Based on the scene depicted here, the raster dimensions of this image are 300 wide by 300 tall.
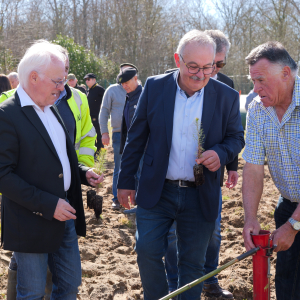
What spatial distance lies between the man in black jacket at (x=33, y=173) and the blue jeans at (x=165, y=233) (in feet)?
1.97

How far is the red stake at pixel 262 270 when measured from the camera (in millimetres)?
1992

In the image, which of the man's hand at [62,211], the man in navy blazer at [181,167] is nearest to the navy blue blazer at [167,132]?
the man in navy blazer at [181,167]

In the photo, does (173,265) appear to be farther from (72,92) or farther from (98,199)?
(72,92)

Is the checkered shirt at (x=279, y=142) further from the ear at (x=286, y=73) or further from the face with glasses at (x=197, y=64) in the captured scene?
the face with glasses at (x=197, y=64)

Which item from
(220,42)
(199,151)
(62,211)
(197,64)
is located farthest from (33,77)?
(220,42)

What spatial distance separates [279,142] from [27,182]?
1663 mm

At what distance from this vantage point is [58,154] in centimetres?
239

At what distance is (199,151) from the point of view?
2.56 metres

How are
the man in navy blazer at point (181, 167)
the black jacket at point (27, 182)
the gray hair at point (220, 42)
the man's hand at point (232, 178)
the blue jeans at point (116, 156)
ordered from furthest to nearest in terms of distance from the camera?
the blue jeans at point (116, 156) < the gray hair at point (220, 42) < the man's hand at point (232, 178) < the man in navy blazer at point (181, 167) < the black jacket at point (27, 182)

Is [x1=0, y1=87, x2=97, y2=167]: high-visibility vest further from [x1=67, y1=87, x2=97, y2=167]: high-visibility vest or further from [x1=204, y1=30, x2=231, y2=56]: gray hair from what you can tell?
[x1=204, y1=30, x2=231, y2=56]: gray hair

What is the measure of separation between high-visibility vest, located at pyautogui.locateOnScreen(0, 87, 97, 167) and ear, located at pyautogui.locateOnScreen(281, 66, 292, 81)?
1.59 metres

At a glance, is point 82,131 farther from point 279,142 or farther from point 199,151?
point 279,142

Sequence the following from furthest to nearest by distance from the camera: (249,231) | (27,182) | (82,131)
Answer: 1. (82,131)
2. (249,231)
3. (27,182)

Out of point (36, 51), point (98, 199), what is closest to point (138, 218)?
point (98, 199)
